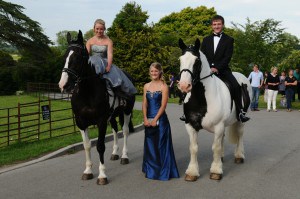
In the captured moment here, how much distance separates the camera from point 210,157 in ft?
24.9

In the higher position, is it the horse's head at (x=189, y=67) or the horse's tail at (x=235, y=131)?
the horse's head at (x=189, y=67)

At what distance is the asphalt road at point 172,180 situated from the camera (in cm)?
528

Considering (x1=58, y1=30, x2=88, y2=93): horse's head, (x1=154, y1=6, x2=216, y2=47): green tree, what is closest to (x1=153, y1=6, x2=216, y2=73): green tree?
(x1=154, y1=6, x2=216, y2=47): green tree

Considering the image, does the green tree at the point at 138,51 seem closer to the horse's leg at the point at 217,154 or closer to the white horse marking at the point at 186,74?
the horse's leg at the point at 217,154

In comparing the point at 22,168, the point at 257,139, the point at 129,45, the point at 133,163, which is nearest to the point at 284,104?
the point at 257,139

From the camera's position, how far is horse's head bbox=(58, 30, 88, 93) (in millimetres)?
5039

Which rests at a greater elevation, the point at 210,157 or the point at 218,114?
the point at 218,114

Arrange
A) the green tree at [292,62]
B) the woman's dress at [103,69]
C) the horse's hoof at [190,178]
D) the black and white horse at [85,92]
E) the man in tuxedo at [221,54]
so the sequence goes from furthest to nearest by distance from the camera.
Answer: the green tree at [292,62] < the man in tuxedo at [221,54] < the woman's dress at [103,69] < the horse's hoof at [190,178] < the black and white horse at [85,92]

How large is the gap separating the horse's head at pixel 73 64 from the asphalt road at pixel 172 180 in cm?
175

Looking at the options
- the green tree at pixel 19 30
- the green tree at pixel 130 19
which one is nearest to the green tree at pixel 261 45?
the green tree at pixel 130 19

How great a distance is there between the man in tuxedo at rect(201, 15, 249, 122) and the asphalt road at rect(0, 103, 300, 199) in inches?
50.5

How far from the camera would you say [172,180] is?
5957mm

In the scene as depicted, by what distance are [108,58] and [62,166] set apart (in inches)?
99.3

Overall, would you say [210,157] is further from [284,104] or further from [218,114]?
[284,104]
